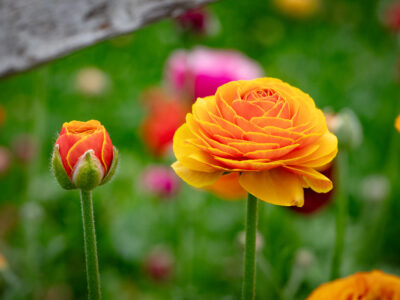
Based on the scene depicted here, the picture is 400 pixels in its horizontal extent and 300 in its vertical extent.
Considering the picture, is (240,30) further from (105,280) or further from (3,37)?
(3,37)

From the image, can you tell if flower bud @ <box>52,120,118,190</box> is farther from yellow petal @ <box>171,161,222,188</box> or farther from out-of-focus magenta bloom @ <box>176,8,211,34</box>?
out-of-focus magenta bloom @ <box>176,8,211,34</box>

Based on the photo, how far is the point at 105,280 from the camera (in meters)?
1.04

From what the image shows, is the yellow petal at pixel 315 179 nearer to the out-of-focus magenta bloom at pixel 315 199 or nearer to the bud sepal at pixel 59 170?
the bud sepal at pixel 59 170

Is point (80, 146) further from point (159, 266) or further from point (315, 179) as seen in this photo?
point (159, 266)

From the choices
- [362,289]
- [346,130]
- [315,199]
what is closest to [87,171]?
[362,289]

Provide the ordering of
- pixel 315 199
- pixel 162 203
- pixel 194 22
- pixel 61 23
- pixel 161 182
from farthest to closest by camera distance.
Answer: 1. pixel 162 203
2. pixel 161 182
3. pixel 194 22
4. pixel 315 199
5. pixel 61 23


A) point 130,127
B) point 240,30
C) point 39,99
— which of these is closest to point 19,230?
point 39,99

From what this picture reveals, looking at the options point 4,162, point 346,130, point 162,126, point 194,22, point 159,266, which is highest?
point 194,22

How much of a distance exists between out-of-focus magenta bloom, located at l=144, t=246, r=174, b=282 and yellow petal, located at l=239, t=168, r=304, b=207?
2.26 feet

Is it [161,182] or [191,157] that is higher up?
[191,157]

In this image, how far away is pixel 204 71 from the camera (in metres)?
1.05

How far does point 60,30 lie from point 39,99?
496 millimetres

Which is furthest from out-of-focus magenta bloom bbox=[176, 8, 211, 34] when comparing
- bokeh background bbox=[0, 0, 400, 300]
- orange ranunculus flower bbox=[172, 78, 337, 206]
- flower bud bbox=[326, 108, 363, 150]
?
orange ranunculus flower bbox=[172, 78, 337, 206]

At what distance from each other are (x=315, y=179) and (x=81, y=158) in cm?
19
